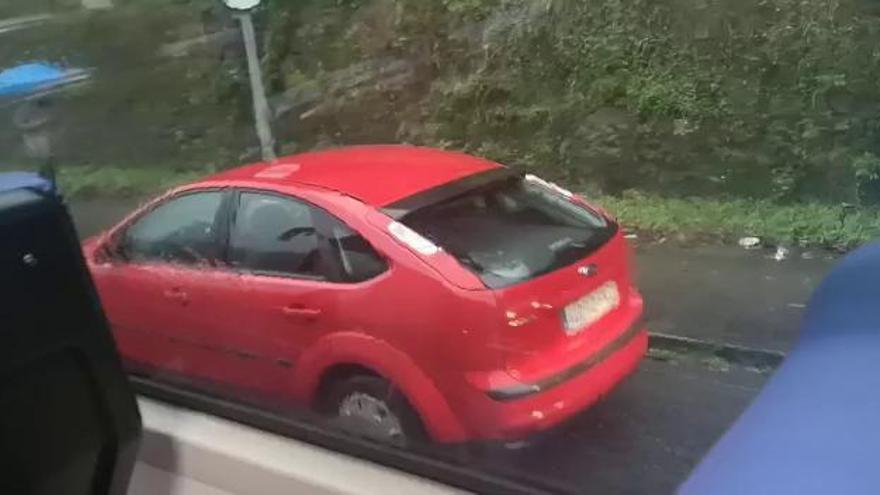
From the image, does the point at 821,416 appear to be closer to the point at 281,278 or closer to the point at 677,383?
the point at 677,383

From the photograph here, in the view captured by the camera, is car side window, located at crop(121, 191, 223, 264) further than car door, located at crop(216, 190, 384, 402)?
Yes

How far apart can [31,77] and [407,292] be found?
3.94 ft

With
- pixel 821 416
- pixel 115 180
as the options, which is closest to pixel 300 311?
pixel 115 180

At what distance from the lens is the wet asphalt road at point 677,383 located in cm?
137

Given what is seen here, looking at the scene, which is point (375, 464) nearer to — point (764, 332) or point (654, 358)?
point (654, 358)

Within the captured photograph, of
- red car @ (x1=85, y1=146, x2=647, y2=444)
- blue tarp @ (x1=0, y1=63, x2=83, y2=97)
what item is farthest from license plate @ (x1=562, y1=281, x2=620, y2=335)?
blue tarp @ (x1=0, y1=63, x2=83, y2=97)

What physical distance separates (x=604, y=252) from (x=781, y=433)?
563 millimetres

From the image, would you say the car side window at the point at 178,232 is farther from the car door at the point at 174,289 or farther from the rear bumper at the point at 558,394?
the rear bumper at the point at 558,394

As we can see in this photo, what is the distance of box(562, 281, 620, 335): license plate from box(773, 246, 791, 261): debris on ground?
0.74 feet

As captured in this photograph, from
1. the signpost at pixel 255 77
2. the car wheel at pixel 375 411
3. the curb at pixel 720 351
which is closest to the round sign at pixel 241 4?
the signpost at pixel 255 77

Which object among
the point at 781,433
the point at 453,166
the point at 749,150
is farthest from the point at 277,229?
the point at 781,433

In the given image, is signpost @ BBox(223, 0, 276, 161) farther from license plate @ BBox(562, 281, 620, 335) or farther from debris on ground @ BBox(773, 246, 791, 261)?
debris on ground @ BBox(773, 246, 791, 261)

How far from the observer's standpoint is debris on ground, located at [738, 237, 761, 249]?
55.2 inches

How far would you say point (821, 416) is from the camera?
98 cm
